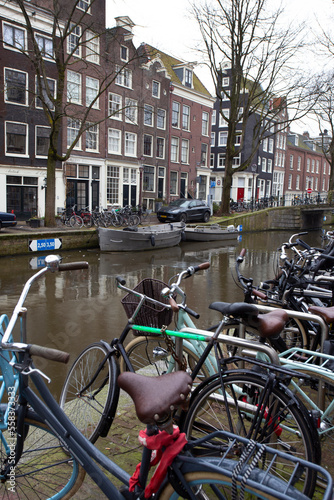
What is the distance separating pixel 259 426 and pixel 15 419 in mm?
1023

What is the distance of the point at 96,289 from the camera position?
935 cm

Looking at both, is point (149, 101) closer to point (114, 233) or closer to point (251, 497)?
point (114, 233)

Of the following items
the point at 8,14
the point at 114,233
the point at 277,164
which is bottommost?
the point at 114,233

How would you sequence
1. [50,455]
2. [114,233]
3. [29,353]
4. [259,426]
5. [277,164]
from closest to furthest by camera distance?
[29,353], [259,426], [50,455], [114,233], [277,164]

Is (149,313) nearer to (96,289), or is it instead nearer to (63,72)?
(96,289)

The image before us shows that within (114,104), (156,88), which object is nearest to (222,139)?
(156,88)

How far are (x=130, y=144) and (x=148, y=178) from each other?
270 centimetres

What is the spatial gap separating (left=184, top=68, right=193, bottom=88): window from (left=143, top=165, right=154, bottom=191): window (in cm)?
782

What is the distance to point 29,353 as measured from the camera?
1649 mm

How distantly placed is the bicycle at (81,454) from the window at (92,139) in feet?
72.5

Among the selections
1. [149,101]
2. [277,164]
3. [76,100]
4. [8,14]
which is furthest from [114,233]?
[277,164]

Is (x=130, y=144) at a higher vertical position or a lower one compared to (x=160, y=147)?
lower

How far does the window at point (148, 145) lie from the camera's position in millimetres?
27598

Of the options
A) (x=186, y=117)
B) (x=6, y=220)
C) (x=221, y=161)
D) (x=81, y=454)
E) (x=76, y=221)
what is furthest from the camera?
(x=221, y=161)
